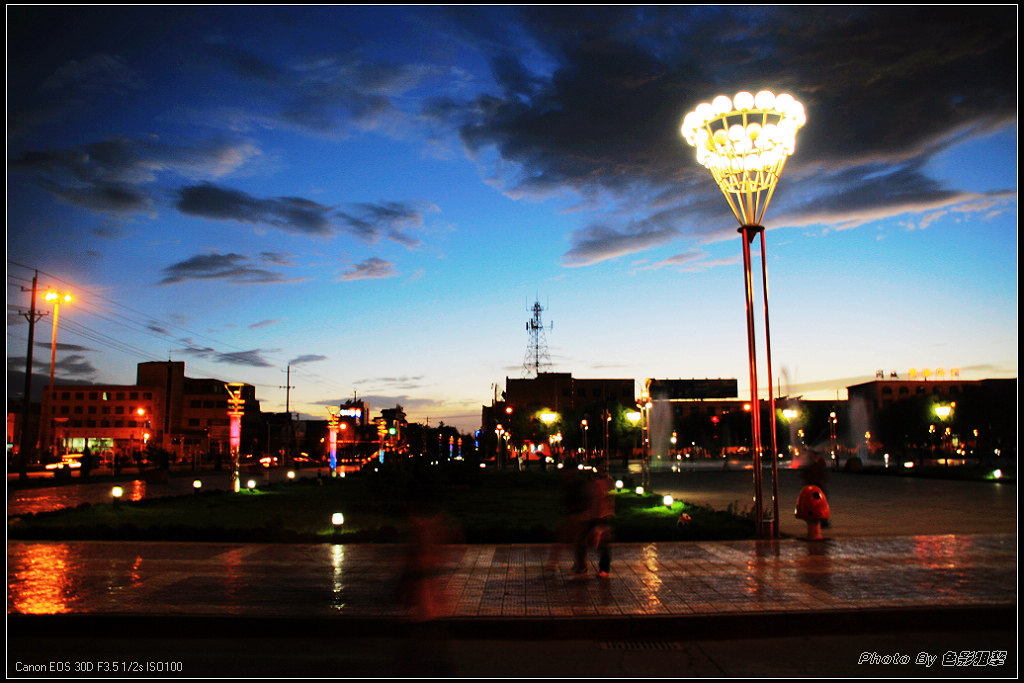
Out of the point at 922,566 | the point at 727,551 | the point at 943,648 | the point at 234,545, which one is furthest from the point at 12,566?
the point at 922,566

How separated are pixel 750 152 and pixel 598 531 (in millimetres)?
8850

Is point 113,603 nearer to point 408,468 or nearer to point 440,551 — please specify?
point 440,551

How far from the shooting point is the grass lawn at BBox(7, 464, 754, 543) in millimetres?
15422

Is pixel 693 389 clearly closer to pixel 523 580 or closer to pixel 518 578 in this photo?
pixel 518 578

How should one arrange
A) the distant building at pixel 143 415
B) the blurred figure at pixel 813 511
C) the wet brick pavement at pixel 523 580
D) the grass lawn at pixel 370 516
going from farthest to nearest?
the distant building at pixel 143 415 < the grass lawn at pixel 370 516 < the blurred figure at pixel 813 511 < the wet brick pavement at pixel 523 580

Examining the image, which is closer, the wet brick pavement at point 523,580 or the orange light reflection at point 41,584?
the wet brick pavement at point 523,580

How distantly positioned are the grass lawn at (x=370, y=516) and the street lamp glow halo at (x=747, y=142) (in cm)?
707

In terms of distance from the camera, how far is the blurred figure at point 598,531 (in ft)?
35.8

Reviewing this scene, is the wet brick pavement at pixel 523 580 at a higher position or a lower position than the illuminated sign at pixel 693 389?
lower

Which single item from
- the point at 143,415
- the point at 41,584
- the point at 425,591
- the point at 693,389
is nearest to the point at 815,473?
the point at 425,591

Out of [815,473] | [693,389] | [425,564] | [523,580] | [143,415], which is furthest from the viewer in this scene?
[693,389]

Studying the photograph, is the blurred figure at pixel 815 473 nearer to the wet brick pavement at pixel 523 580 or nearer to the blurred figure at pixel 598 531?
the wet brick pavement at pixel 523 580

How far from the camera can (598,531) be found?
11.0 metres

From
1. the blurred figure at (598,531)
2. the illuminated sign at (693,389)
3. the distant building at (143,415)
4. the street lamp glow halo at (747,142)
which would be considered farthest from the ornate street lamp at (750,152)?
the illuminated sign at (693,389)
